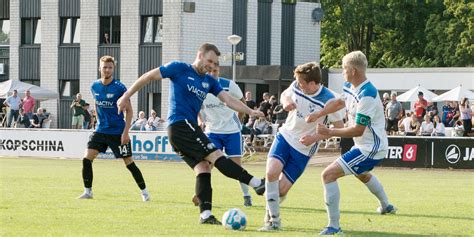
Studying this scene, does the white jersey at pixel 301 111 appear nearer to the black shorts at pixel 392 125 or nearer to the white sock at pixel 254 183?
the white sock at pixel 254 183

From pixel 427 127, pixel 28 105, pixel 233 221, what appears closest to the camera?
pixel 233 221

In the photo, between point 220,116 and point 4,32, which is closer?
point 220,116

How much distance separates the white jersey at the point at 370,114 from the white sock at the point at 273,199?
1084mm

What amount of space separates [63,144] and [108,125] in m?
21.2

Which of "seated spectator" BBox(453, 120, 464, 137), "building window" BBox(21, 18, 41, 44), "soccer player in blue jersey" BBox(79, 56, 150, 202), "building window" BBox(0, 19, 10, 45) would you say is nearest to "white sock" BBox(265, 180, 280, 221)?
"soccer player in blue jersey" BBox(79, 56, 150, 202)

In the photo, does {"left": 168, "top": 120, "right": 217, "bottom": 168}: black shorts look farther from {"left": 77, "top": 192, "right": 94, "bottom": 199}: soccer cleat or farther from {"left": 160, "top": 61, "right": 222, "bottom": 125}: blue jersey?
{"left": 77, "top": 192, "right": 94, "bottom": 199}: soccer cleat

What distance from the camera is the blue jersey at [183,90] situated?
39.6 feet

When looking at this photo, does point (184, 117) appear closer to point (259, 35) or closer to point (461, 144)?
point (461, 144)

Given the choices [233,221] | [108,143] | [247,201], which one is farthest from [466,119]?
[233,221]

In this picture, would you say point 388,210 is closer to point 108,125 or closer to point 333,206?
point 333,206

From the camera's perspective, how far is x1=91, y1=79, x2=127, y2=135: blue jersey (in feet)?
52.2

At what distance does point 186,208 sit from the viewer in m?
14.5

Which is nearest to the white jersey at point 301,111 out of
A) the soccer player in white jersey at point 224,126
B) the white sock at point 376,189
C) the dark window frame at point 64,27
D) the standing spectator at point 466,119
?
the white sock at point 376,189

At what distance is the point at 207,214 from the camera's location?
1200 cm
